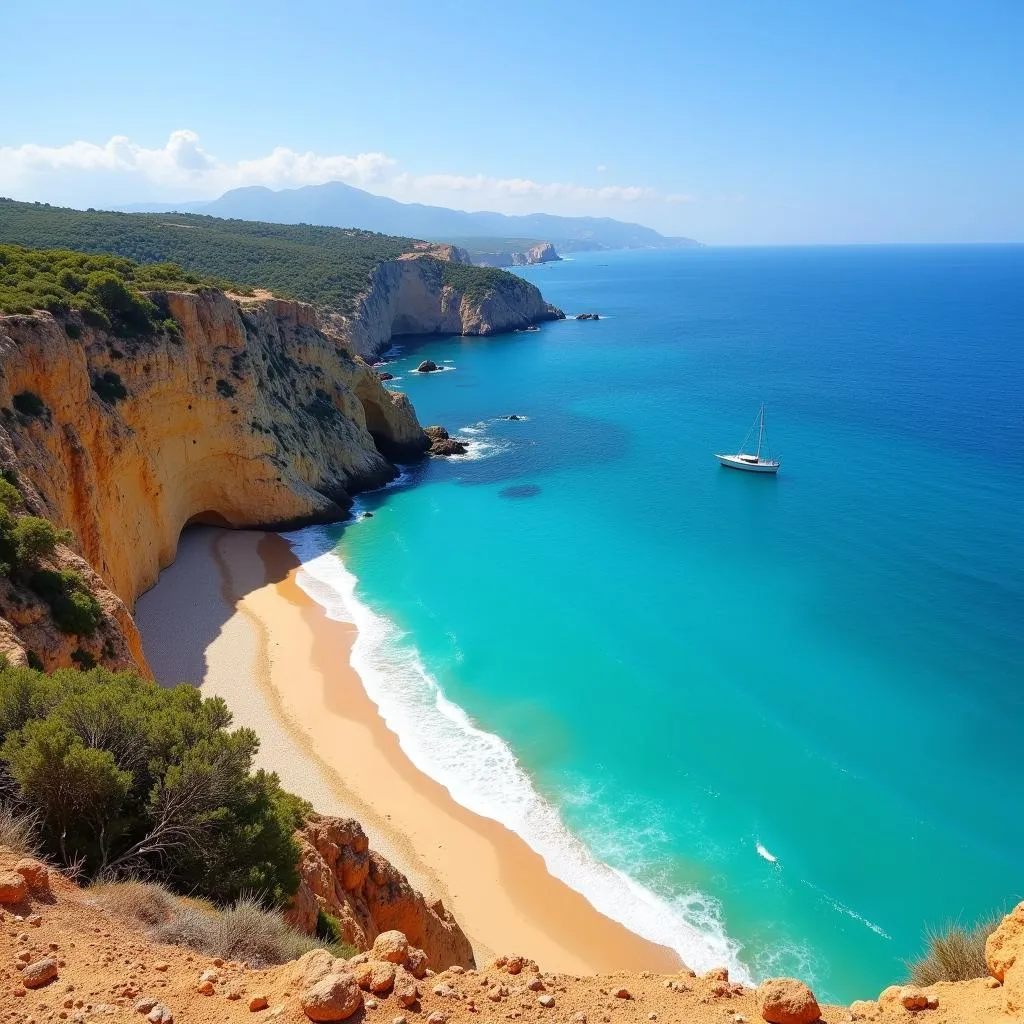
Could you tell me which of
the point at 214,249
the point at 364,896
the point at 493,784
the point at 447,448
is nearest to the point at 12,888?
the point at 364,896

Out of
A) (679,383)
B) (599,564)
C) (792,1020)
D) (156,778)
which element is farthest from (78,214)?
(792,1020)

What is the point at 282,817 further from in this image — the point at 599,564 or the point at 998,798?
the point at 599,564

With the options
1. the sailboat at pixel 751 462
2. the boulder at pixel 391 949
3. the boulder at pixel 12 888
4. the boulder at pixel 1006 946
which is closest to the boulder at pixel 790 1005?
the boulder at pixel 1006 946

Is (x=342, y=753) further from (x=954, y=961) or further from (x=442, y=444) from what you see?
(x=442, y=444)

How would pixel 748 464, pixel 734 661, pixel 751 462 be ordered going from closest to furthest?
pixel 734 661 < pixel 748 464 < pixel 751 462

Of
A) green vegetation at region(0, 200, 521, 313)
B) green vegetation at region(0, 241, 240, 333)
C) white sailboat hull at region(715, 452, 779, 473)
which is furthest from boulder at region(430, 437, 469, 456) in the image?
green vegetation at region(0, 241, 240, 333)

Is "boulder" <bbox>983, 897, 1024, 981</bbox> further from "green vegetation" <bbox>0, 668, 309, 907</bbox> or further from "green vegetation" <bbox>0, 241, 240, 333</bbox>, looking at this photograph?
"green vegetation" <bbox>0, 241, 240, 333</bbox>
